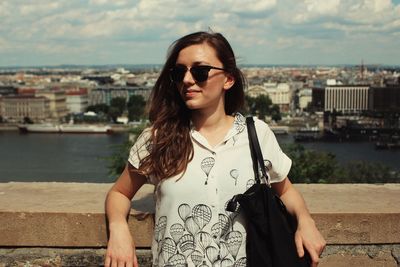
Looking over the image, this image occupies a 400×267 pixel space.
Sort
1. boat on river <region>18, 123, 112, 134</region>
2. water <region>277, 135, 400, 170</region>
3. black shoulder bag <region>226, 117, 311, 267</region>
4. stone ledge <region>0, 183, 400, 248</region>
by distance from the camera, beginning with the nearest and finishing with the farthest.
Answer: black shoulder bag <region>226, 117, 311, 267</region> < stone ledge <region>0, 183, 400, 248</region> < water <region>277, 135, 400, 170</region> < boat on river <region>18, 123, 112, 134</region>

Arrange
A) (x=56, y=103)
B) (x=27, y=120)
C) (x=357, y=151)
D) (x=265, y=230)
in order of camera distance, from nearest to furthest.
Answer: (x=265, y=230)
(x=357, y=151)
(x=27, y=120)
(x=56, y=103)

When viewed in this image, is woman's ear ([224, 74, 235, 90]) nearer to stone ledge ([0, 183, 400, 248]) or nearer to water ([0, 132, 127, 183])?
stone ledge ([0, 183, 400, 248])

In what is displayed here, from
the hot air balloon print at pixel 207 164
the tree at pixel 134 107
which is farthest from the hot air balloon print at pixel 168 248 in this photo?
the tree at pixel 134 107

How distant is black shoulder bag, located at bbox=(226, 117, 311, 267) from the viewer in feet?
3.17

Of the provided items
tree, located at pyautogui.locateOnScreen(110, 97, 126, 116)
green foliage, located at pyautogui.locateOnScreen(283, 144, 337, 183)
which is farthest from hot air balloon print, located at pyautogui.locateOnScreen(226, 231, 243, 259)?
tree, located at pyautogui.locateOnScreen(110, 97, 126, 116)

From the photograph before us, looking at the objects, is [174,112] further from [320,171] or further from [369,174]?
[369,174]

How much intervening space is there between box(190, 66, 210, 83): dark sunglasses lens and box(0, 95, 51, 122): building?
171 ft

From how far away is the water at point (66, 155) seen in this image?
18.5 m

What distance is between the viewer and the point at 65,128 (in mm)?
43938

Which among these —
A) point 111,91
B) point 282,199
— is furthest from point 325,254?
point 111,91

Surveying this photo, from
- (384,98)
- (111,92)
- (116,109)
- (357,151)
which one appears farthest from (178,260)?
(111,92)

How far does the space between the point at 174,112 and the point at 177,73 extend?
67 mm

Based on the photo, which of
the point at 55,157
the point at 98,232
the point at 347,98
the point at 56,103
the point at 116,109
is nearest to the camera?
the point at 98,232

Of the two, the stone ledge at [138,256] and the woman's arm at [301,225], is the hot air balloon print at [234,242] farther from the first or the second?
the stone ledge at [138,256]
